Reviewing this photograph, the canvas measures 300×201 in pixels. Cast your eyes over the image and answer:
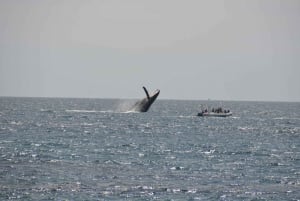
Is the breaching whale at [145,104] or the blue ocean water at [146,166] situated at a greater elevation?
the breaching whale at [145,104]

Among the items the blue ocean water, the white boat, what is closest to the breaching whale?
the white boat

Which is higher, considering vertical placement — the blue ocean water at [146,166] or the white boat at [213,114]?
the white boat at [213,114]

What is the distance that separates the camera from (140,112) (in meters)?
192

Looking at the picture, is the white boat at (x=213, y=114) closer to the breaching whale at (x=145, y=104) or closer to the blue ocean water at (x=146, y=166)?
the breaching whale at (x=145, y=104)

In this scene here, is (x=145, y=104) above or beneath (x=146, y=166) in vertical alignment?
above

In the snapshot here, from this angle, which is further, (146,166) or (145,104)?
(145,104)

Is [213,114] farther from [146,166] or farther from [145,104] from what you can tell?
[146,166]

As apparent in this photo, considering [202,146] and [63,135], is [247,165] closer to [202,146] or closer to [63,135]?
[202,146]

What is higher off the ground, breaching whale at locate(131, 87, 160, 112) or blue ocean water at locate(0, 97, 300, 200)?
breaching whale at locate(131, 87, 160, 112)

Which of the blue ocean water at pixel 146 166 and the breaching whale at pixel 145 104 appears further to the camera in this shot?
the breaching whale at pixel 145 104

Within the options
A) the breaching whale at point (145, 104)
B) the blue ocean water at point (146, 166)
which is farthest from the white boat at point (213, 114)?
the blue ocean water at point (146, 166)

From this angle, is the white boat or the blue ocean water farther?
the white boat

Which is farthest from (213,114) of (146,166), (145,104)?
(146,166)

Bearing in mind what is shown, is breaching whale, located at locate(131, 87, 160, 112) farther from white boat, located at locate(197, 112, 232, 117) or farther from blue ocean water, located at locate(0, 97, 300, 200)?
blue ocean water, located at locate(0, 97, 300, 200)
